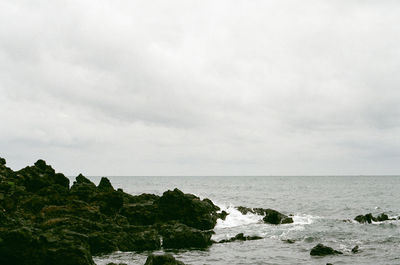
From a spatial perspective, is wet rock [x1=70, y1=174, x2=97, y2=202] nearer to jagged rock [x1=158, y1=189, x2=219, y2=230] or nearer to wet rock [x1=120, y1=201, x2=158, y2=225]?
wet rock [x1=120, y1=201, x2=158, y2=225]

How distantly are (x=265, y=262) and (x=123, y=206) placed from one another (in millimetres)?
19252

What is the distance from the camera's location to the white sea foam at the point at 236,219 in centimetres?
4684

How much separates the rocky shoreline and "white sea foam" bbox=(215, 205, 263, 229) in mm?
1515

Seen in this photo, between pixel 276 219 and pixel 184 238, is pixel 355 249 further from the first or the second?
pixel 276 219

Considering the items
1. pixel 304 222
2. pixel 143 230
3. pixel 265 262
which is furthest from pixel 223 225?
pixel 265 262

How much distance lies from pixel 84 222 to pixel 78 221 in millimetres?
455

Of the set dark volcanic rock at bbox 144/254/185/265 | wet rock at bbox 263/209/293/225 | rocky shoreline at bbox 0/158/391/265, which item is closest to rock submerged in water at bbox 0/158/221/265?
rocky shoreline at bbox 0/158/391/265

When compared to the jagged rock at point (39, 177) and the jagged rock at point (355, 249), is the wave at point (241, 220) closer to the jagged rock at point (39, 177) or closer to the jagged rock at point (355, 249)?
the jagged rock at point (355, 249)

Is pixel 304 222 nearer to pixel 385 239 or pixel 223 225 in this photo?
pixel 223 225

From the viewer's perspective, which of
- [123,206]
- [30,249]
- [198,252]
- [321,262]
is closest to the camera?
[30,249]

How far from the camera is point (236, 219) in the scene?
50875 millimetres

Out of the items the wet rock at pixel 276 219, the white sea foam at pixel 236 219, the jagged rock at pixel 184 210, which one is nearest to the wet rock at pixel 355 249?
the jagged rock at pixel 184 210

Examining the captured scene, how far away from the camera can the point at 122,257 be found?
82.2ft

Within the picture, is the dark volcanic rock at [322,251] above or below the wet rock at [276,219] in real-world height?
above
